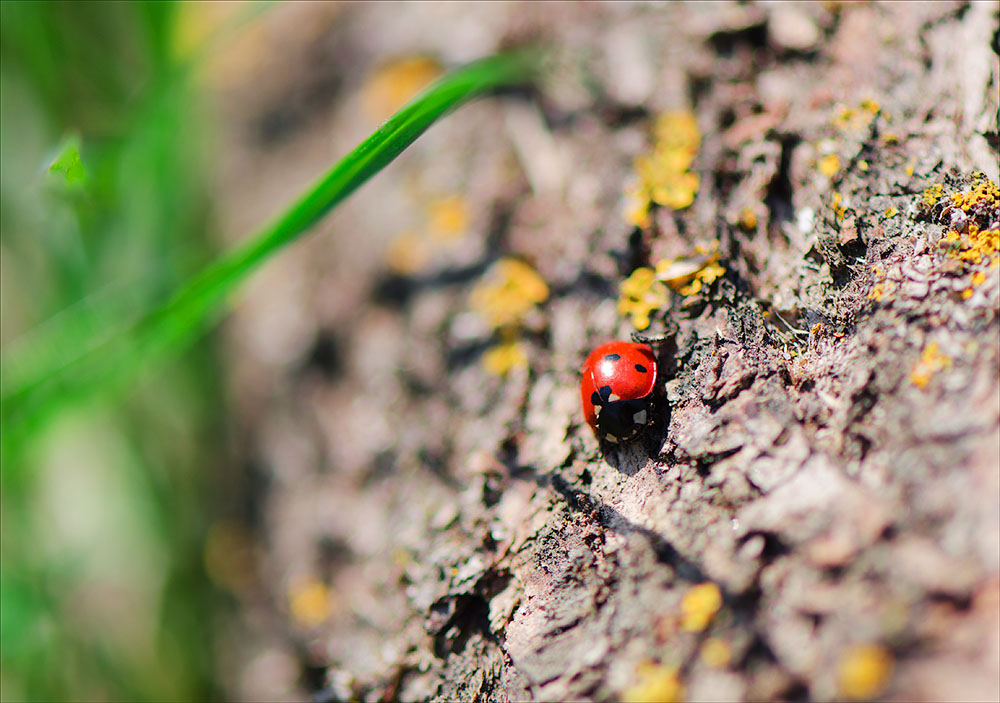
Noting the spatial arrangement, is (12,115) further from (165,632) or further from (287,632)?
(287,632)

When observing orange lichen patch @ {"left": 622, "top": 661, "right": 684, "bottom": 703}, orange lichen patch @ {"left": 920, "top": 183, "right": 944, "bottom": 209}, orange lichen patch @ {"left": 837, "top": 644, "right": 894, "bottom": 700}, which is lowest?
orange lichen patch @ {"left": 837, "top": 644, "right": 894, "bottom": 700}

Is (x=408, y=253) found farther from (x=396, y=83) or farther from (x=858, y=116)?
(x=858, y=116)

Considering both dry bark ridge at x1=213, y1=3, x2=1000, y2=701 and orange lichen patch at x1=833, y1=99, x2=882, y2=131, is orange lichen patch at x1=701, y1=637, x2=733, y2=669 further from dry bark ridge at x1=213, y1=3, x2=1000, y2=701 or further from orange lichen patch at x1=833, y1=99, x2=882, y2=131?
orange lichen patch at x1=833, y1=99, x2=882, y2=131

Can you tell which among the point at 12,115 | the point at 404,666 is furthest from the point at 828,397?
the point at 12,115

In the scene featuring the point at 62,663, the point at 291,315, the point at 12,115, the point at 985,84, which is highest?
the point at 12,115

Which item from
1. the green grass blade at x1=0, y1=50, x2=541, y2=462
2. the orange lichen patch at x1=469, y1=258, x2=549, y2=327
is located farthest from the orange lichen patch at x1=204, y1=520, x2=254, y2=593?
the orange lichen patch at x1=469, y1=258, x2=549, y2=327

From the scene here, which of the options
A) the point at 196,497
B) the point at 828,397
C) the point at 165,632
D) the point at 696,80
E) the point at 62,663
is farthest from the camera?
the point at 196,497
